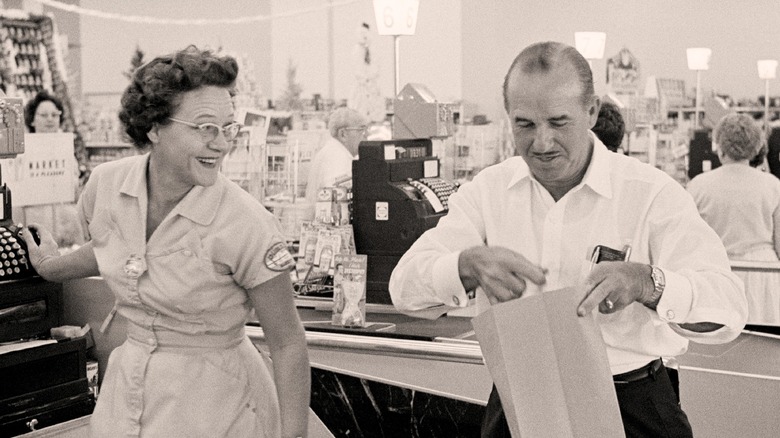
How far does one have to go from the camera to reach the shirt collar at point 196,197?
7.05 feet

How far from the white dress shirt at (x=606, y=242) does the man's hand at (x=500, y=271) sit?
7 centimetres

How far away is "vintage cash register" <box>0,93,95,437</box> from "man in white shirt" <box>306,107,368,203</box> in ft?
11.4

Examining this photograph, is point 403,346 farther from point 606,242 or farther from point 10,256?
point 606,242

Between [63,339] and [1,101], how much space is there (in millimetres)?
809

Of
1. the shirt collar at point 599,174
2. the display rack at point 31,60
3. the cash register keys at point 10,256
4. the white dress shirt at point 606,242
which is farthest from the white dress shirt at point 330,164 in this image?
the shirt collar at point 599,174

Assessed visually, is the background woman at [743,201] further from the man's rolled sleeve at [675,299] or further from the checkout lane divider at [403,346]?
the man's rolled sleeve at [675,299]

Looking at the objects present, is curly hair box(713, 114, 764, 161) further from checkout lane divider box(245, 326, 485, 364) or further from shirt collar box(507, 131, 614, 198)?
shirt collar box(507, 131, 614, 198)

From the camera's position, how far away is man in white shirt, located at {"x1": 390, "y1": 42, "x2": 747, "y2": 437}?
174 centimetres

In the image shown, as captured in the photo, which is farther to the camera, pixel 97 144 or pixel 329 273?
pixel 97 144

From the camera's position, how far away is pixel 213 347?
2178 millimetres

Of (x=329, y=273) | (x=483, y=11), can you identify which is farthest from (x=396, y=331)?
(x=483, y=11)

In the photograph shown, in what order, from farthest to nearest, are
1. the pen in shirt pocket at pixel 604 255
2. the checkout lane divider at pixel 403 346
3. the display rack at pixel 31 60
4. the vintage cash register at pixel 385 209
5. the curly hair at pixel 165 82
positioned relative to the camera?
the display rack at pixel 31 60
the vintage cash register at pixel 385 209
the checkout lane divider at pixel 403 346
the curly hair at pixel 165 82
the pen in shirt pocket at pixel 604 255

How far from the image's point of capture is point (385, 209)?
4078 mm

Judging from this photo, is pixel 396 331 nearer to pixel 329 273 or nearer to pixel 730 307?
pixel 329 273
